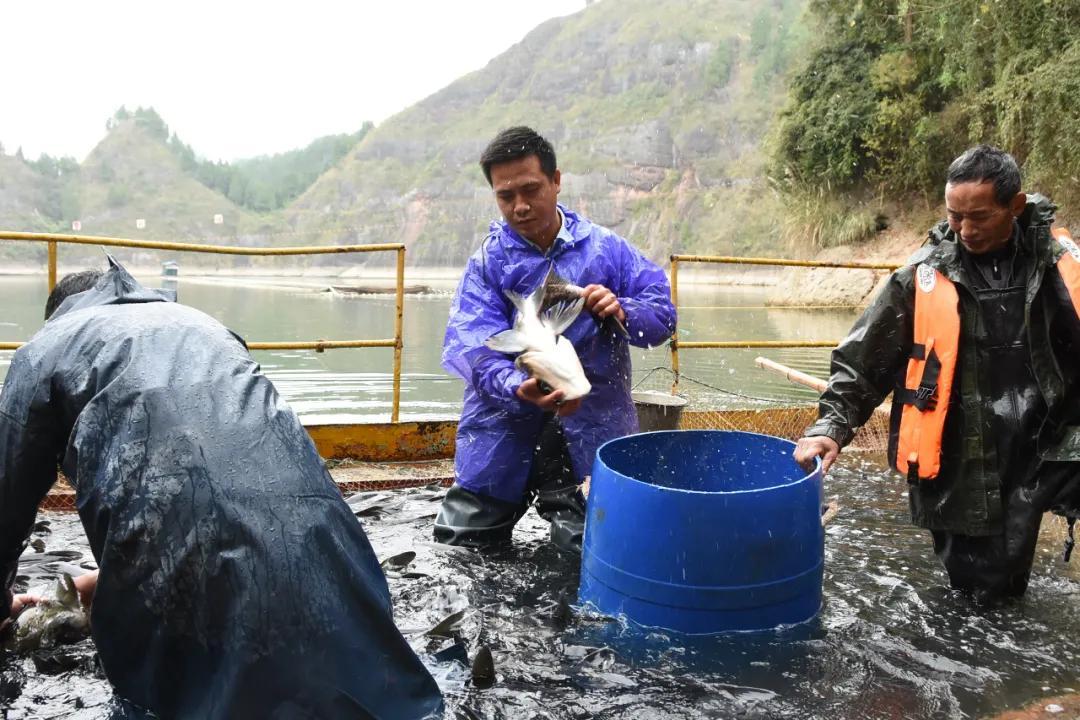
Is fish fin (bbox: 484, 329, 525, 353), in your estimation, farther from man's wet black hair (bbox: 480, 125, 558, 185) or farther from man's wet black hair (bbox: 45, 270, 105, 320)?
man's wet black hair (bbox: 45, 270, 105, 320)

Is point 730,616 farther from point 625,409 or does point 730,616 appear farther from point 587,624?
point 625,409

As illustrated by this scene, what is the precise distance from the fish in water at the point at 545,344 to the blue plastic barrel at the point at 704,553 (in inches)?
18.1

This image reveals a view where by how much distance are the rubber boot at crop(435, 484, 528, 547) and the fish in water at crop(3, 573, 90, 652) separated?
1.71 m

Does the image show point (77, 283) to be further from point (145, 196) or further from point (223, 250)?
point (145, 196)

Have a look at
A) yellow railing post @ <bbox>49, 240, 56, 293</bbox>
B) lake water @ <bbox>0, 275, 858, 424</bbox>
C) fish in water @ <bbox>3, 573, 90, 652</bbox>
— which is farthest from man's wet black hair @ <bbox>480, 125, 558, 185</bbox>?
lake water @ <bbox>0, 275, 858, 424</bbox>

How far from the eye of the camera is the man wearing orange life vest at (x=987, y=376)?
3.42 metres

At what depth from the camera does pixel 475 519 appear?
4414 millimetres

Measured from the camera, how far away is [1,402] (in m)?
2.34

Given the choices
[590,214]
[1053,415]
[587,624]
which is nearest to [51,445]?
[587,624]

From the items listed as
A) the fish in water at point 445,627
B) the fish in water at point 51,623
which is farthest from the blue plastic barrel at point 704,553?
the fish in water at point 51,623

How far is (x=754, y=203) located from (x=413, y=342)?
55.5 m

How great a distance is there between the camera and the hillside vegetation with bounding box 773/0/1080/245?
1744 centimetres

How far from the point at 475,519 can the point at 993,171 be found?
2.76 meters

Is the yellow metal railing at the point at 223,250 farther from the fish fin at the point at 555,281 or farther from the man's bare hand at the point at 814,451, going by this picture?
the man's bare hand at the point at 814,451
